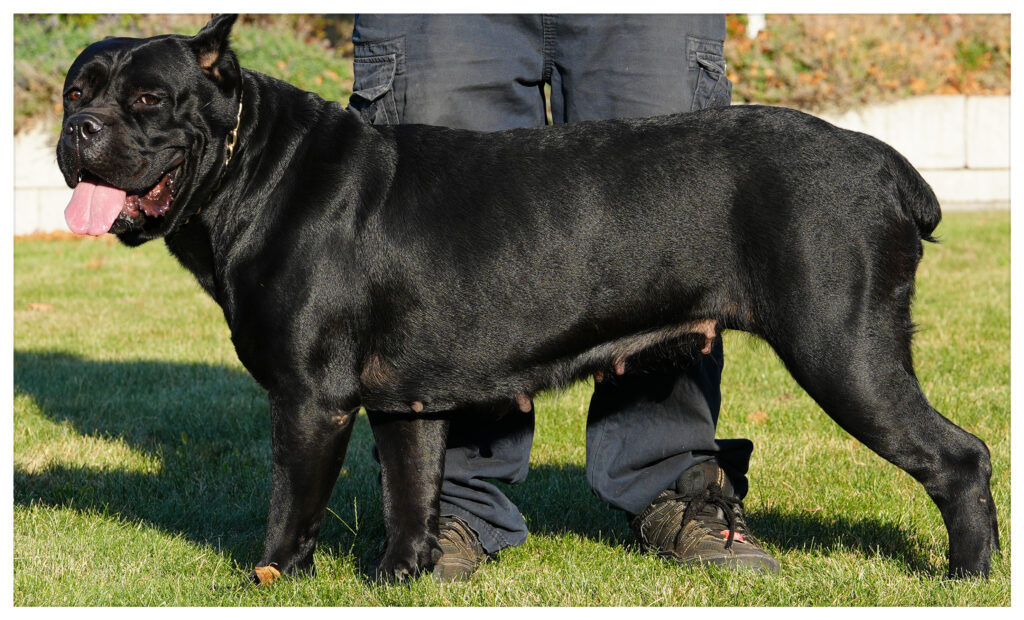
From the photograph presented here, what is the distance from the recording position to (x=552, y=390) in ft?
9.87

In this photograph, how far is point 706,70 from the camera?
131 inches

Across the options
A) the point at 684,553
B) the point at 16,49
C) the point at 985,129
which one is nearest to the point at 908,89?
the point at 985,129

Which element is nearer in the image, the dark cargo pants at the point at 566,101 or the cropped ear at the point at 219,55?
the cropped ear at the point at 219,55

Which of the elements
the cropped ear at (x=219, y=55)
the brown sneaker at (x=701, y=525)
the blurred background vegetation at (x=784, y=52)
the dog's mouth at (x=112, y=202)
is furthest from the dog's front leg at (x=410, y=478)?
the blurred background vegetation at (x=784, y=52)

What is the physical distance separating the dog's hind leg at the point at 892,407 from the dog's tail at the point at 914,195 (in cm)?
23

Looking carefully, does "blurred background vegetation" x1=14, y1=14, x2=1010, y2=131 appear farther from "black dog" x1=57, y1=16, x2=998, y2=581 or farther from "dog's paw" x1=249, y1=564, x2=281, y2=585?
"dog's paw" x1=249, y1=564, x2=281, y2=585

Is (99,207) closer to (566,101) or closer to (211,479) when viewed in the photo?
(566,101)

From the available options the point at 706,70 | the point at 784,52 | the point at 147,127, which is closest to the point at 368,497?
the point at 147,127

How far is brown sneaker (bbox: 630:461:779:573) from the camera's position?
320 cm

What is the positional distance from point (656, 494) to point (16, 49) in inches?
410

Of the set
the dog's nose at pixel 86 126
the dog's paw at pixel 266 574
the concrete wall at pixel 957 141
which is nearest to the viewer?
the dog's nose at pixel 86 126

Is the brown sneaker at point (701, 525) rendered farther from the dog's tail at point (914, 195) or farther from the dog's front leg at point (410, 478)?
the dog's tail at point (914, 195)

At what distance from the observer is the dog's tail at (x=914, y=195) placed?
2.85 m
